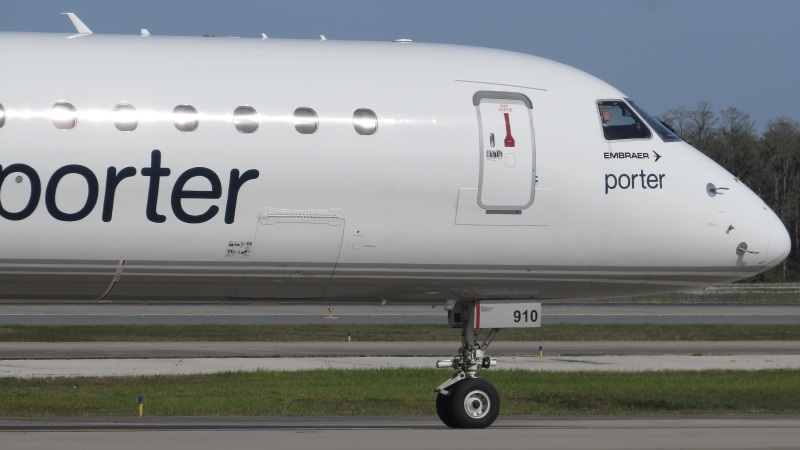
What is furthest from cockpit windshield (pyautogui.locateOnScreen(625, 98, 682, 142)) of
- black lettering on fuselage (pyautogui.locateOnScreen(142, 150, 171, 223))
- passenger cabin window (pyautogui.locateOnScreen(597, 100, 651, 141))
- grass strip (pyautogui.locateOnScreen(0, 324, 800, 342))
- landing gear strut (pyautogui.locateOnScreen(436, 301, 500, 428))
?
grass strip (pyautogui.locateOnScreen(0, 324, 800, 342))

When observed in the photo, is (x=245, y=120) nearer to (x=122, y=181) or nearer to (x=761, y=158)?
(x=122, y=181)

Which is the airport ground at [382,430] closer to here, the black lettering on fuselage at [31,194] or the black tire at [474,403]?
the black tire at [474,403]

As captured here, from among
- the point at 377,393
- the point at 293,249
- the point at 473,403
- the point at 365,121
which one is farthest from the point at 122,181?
the point at 377,393

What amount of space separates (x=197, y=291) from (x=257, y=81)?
2.91m

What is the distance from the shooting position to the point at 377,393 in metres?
29.4

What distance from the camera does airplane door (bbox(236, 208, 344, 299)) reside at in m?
17.1

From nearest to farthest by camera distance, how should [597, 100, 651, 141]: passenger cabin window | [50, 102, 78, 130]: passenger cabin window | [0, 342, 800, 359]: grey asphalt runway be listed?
[50, 102, 78, 130]: passenger cabin window, [597, 100, 651, 141]: passenger cabin window, [0, 342, 800, 359]: grey asphalt runway

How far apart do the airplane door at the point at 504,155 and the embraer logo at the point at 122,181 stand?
126 inches

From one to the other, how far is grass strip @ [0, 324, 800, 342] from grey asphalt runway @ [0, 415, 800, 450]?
22.8 m

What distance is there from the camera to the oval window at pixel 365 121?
1745cm

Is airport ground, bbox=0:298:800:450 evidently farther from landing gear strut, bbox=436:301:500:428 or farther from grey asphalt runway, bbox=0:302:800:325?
grey asphalt runway, bbox=0:302:800:325

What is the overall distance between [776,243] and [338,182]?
244 inches

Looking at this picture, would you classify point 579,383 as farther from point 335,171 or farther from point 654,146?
point 335,171

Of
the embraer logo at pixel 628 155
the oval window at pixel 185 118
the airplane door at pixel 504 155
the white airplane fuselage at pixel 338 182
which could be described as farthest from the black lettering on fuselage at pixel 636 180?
the oval window at pixel 185 118
